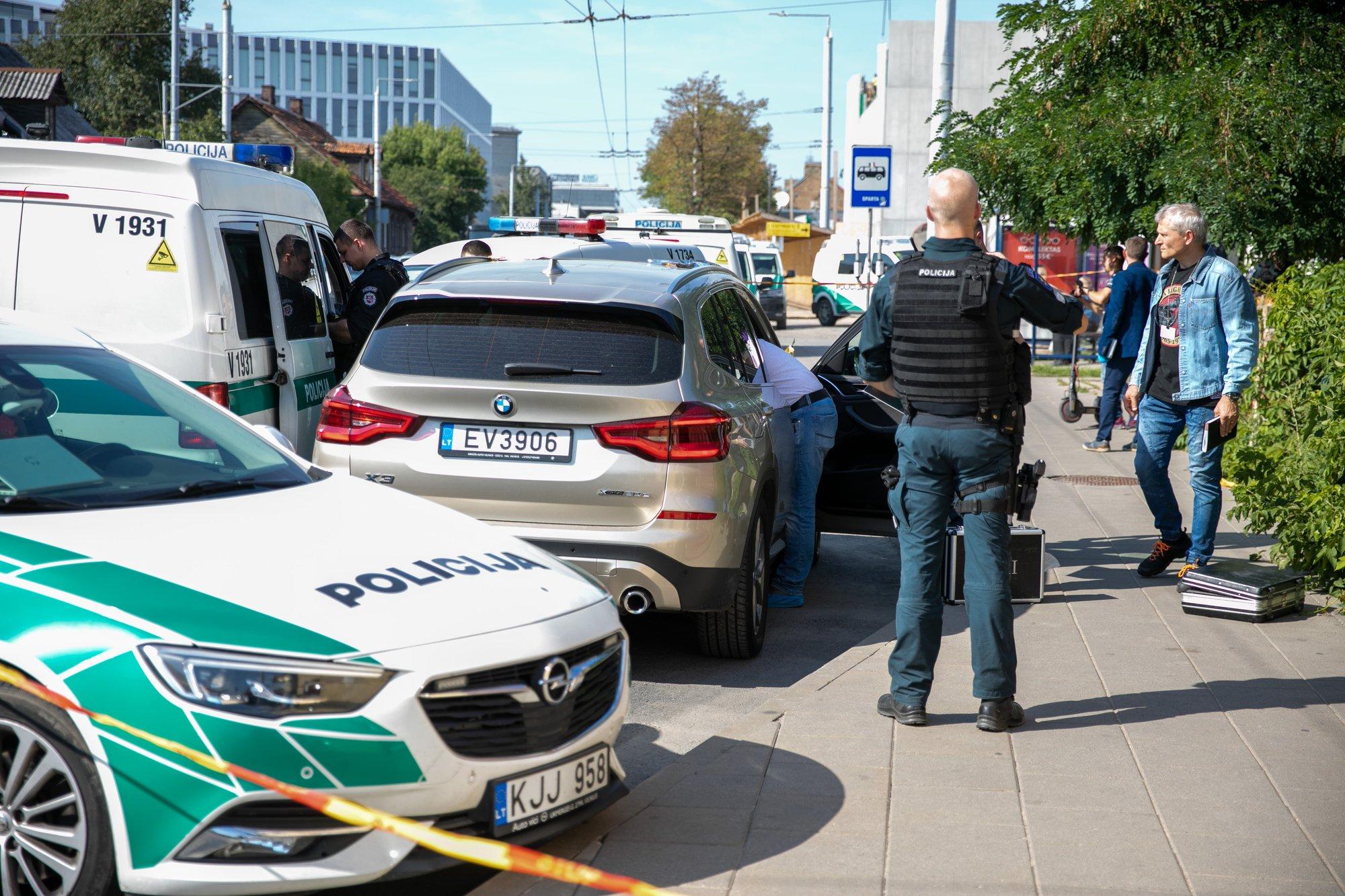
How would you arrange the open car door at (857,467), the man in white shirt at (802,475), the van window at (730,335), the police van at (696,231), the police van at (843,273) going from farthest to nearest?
the police van at (843,273)
the police van at (696,231)
the open car door at (857,467)
the man in white shirt at (802,475)
the van window at (730,335)

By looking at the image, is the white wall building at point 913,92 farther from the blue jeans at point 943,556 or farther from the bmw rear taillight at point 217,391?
the blue jeans at point 943,556

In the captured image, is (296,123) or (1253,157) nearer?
(1253,157)

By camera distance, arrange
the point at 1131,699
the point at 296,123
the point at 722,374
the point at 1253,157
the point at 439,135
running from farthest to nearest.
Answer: the point at 439,135 → the point at 296,123 → the point at 1253,157 → the point at 722,374 → the point at 1131,699

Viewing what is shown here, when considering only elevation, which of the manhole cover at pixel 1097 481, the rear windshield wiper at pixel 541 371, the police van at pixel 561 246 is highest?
the police van at pixel 561 246

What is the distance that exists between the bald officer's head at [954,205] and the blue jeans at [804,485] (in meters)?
2.76

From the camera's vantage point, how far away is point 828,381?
327 inches

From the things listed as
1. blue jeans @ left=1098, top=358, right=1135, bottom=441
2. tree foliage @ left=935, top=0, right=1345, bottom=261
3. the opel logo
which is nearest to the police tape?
the opel logo

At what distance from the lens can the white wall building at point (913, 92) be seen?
51.7m

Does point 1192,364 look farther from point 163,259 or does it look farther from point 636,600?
point 163,259

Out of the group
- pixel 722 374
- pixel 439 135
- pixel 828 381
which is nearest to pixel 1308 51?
pixel 828 381

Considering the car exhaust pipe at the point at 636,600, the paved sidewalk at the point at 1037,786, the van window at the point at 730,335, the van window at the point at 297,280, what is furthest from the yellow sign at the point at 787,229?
the car exhaust pipe at the point at 636,600

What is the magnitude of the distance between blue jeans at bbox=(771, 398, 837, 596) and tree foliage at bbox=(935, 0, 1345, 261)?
4.11 metres

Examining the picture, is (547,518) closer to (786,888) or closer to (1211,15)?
(786,888)

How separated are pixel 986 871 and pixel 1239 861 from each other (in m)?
0.71
